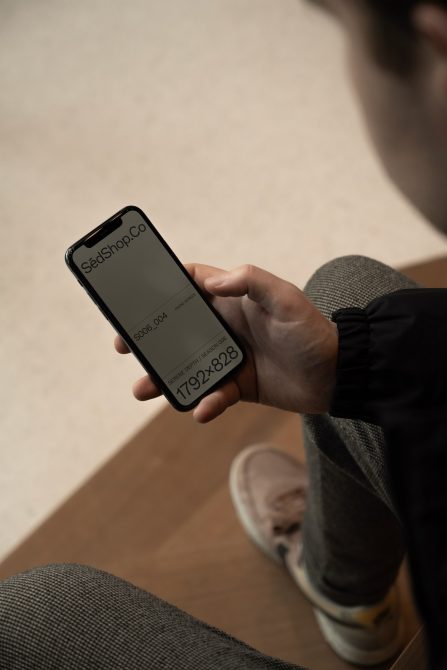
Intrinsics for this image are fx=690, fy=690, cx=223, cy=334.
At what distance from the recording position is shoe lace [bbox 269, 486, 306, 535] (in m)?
1.00

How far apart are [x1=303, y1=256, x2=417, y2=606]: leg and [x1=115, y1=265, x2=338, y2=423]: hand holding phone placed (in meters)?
0.05

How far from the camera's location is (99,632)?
1.92ft

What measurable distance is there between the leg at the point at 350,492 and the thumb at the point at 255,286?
0.29 feet

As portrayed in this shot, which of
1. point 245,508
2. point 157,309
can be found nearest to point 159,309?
point 157,309

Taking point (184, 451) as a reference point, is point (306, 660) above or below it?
below

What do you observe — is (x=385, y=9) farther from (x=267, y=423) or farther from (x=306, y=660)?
(x=306, y=660)

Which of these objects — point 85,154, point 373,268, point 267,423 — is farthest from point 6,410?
point 373,268

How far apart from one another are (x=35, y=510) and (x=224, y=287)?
644 mm

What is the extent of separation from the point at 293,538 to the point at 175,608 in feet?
1.27

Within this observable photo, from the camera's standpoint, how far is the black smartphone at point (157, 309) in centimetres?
70

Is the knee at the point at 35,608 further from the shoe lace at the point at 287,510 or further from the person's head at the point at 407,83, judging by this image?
the person's head at the point at 407,83

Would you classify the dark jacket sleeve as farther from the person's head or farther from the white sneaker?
the white sneaker

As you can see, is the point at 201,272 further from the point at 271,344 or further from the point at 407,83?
the point at 407,83

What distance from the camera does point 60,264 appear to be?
1398 mm
